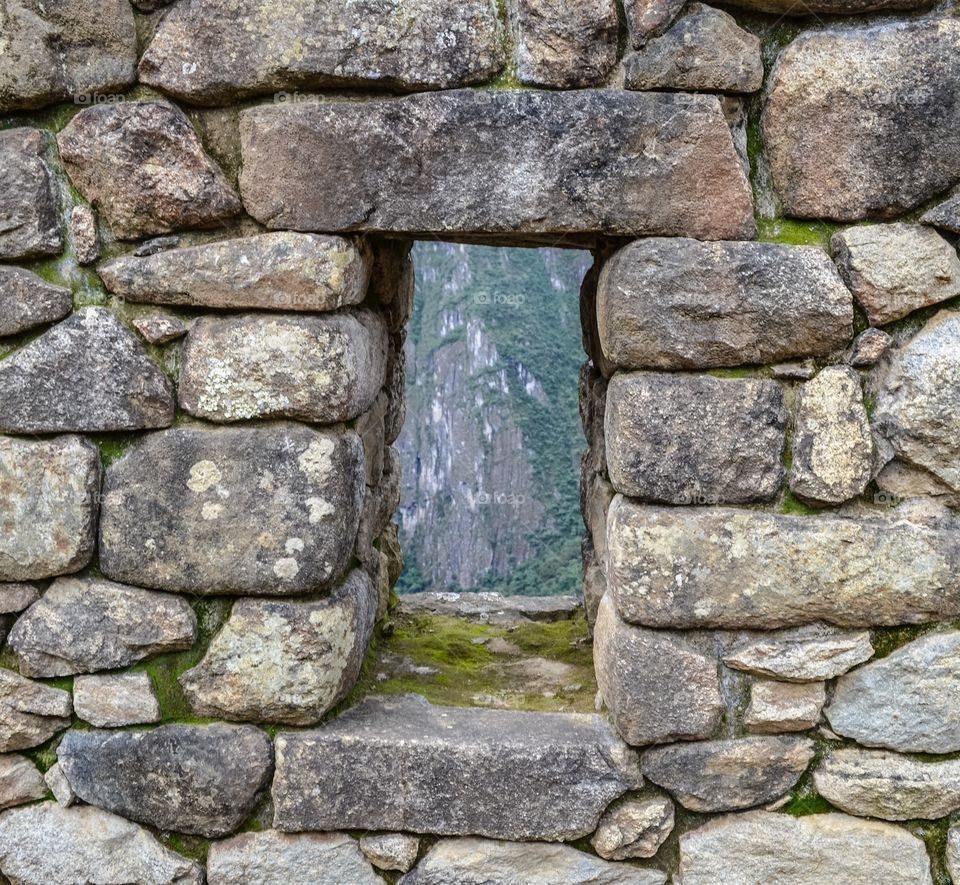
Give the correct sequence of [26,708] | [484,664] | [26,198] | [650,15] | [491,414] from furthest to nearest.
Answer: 1. [491,414]
2. [484,664]
3. [26,708]
4. [26,198]
5. [650,15]

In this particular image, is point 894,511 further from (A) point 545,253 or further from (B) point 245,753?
(A) point 545,253

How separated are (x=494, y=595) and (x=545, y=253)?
28.3ft

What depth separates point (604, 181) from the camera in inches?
81.4

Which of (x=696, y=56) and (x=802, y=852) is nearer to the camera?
(x=696, y=56)

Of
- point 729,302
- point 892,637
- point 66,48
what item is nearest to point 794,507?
point 892,637

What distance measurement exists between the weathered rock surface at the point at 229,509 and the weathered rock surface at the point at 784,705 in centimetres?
108

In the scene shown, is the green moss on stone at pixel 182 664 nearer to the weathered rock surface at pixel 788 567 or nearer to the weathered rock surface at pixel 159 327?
the weathered rock surface at pixel 159 327

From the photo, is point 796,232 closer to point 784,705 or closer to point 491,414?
point 784,705

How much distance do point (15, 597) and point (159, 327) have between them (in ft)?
2.52

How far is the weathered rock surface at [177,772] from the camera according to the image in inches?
86.5

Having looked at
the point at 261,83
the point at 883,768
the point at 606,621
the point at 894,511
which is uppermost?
the point at 261,83

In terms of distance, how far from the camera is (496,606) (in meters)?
3.44

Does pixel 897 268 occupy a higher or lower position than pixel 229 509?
higher

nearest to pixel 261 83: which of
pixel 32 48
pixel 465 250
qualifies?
pixel 32 48
